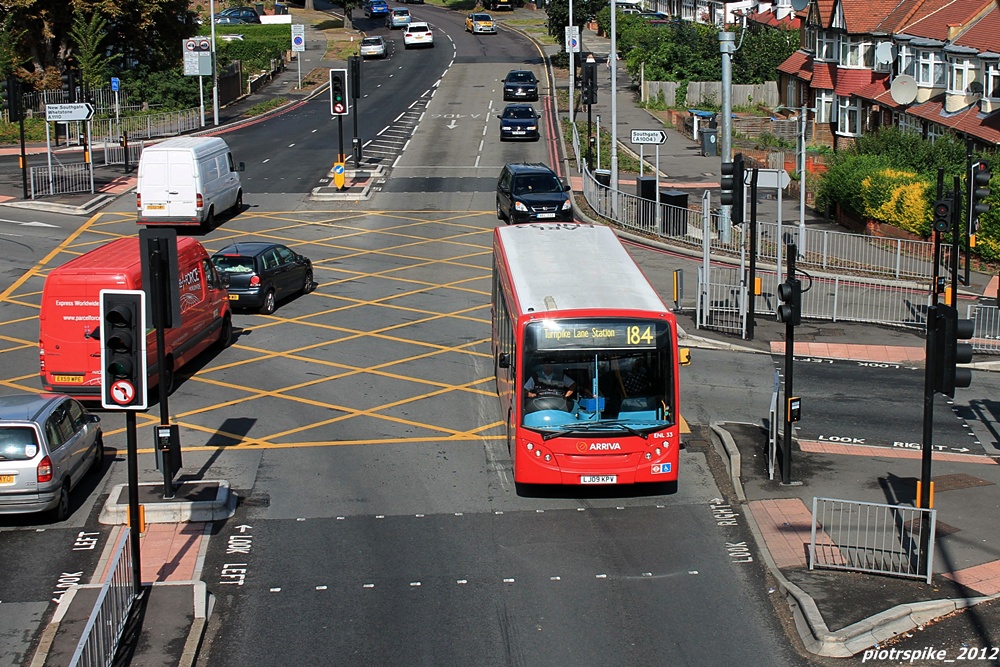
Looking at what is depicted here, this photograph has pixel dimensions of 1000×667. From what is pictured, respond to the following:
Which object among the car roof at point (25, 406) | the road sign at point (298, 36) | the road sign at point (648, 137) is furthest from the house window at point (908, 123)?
the car roof at point (25, 406)

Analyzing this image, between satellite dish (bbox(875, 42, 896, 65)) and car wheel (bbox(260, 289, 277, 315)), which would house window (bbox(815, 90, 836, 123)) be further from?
car wheel (bbox(260, 289, 277, 315))

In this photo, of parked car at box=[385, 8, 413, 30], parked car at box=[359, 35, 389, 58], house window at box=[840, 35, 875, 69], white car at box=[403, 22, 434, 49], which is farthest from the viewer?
parked car at box=[385, 8, 413, 30]

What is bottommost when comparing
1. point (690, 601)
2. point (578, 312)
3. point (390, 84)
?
point (690, 601)

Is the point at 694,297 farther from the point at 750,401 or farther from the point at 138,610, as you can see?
the point at 138,610

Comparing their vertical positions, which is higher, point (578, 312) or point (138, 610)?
point (578, 312)

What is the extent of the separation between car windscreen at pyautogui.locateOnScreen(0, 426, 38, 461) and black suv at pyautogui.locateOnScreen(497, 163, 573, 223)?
21.7 metres

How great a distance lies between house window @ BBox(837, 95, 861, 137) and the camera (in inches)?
2251

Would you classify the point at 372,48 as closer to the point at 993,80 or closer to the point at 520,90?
the point at 520,90

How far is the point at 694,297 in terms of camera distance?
98.3 ft

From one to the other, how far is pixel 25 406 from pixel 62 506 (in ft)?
4.94

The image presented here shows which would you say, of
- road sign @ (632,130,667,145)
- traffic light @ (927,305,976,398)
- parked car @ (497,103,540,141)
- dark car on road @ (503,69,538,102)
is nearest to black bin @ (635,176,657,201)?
road sign @ (632,130,667,145)

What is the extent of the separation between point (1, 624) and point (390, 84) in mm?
62788

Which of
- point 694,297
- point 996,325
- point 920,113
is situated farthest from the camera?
point 920,113

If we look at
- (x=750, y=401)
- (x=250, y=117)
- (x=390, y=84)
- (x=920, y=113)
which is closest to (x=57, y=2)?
(x=250, y=117)
